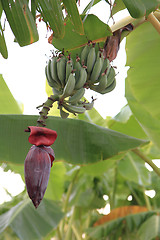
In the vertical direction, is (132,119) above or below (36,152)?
below

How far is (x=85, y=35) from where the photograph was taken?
2.68ft

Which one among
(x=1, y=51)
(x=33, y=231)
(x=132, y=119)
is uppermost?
(x=1, y=51)

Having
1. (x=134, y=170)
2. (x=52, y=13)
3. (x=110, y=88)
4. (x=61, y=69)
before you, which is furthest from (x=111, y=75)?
(x=134, y=170)

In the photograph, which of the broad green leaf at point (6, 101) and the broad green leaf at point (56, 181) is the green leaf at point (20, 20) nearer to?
the broad green leaf at point (6, 101)

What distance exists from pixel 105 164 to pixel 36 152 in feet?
3.17

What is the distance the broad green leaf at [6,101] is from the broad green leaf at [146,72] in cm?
53

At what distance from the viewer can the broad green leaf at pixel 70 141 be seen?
3.18 ft

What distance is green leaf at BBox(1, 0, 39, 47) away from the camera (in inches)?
22.0

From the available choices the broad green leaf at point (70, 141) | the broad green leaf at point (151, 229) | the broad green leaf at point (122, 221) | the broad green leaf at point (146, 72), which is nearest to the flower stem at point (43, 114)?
the broad green leaf at point (70, 141)

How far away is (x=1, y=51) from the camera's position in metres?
0.59

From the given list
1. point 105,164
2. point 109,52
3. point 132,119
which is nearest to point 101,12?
point 109,52

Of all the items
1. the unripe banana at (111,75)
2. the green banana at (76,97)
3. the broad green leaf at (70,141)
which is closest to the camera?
the green banana at (76,97)

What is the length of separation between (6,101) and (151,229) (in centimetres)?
96

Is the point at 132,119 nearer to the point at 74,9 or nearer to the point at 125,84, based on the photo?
the point at 125,84
